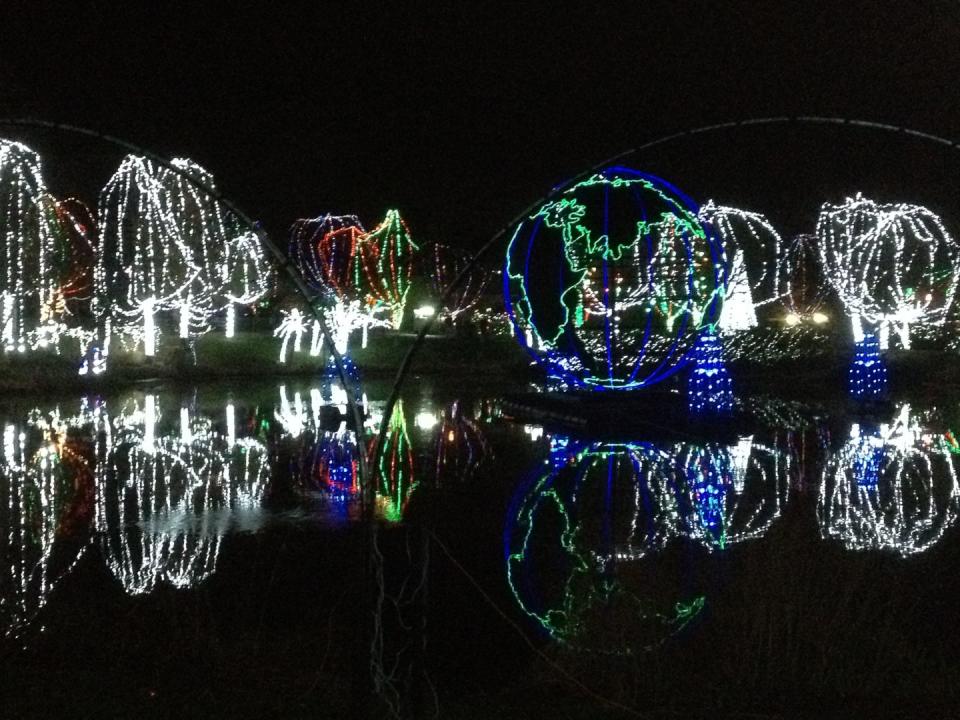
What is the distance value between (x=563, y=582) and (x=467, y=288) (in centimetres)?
4761

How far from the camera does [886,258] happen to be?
42.2 meters

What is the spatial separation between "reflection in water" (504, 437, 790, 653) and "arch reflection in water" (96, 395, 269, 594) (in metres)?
3.23

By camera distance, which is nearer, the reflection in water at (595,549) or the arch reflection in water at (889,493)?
the reflection in water at (595,549)

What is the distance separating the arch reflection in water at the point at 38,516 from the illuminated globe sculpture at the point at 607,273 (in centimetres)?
867

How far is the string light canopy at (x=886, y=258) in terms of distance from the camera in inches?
1631

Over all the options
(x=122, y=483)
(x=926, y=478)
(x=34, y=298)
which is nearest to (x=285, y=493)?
(x=122, y=483)

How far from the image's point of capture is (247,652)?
7.19 m

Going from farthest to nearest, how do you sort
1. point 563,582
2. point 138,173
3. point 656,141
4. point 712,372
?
point 138,173, point 712,372, point 563,582, point 656,141

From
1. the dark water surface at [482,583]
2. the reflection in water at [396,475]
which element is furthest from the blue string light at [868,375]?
the reflection in water at [396,475]

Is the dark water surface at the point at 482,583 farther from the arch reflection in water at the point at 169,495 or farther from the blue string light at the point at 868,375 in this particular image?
the blue string light at the point at 868,375

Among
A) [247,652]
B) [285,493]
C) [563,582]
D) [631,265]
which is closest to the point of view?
[247,652]

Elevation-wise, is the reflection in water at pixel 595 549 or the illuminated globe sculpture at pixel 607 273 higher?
the illuminated globe sculpture at pixel 607 273

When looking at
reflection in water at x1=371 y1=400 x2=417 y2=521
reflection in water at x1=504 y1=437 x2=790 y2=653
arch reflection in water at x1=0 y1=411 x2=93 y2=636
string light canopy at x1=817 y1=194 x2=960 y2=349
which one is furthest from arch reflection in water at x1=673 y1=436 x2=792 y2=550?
string light canopy at x1=817 y1=194 x2=960 y2=349

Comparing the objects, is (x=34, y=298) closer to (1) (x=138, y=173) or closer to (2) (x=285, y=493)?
(1) (x=138, y=173)
